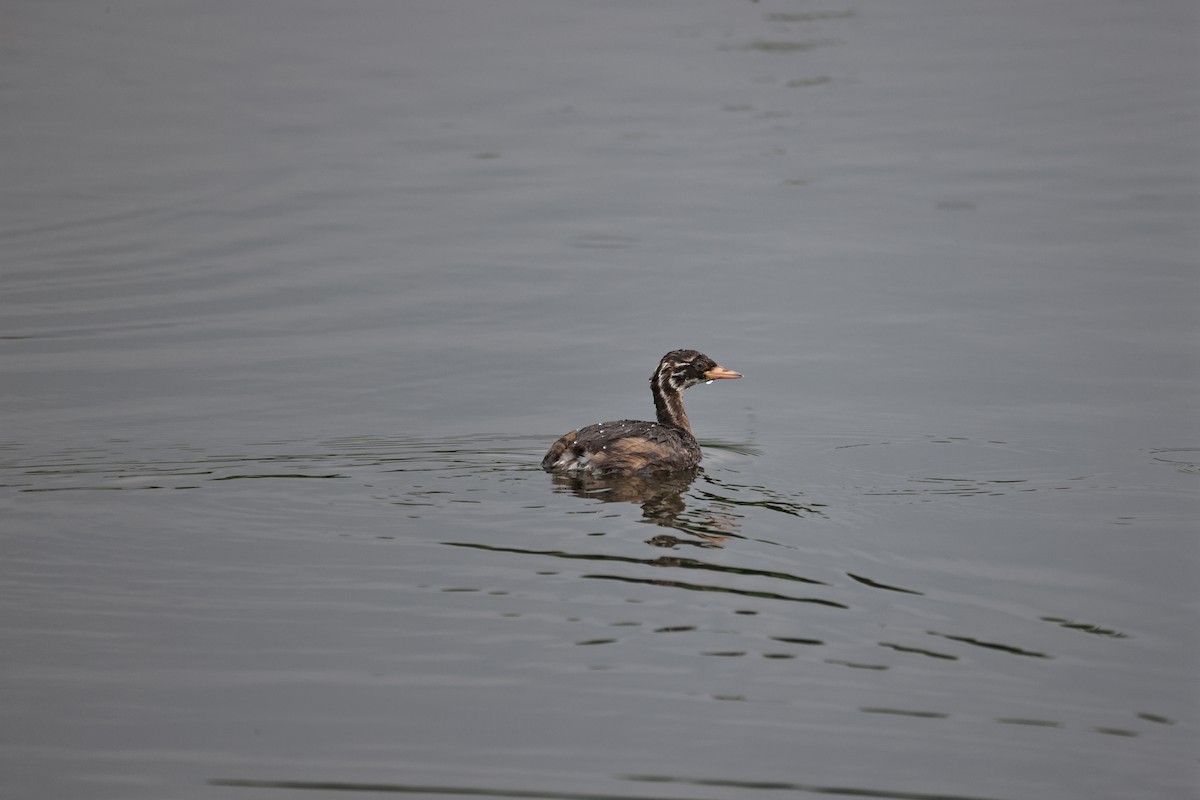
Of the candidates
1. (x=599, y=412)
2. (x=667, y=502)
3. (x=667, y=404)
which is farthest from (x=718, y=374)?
(x=667, y=502)

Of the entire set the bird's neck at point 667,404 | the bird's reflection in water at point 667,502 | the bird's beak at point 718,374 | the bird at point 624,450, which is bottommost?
the bird's reflection in water at point 667,502

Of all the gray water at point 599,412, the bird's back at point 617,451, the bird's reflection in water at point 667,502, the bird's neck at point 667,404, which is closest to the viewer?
the gray water at point 599,412

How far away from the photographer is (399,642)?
25.4 ft

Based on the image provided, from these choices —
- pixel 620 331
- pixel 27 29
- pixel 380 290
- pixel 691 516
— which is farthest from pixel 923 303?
pixel 27 29

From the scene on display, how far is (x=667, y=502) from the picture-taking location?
34.7ft

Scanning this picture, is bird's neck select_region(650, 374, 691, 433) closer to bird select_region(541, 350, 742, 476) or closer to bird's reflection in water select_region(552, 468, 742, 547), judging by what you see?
bird select_region(541, 350, 742, 476)

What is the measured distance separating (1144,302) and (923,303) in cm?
212

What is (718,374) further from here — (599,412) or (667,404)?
(599,412)

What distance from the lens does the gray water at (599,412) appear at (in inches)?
273

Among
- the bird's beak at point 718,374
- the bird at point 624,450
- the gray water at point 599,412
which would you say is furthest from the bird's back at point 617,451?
the bird's beak at point 718,374

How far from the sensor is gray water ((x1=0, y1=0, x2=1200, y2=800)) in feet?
22.8

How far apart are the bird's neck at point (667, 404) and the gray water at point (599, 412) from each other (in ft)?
1.09

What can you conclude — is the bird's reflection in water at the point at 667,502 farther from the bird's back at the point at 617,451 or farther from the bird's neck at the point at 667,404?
the bird's neck at the point at 667,404

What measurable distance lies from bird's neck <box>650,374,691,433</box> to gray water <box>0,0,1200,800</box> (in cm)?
33
